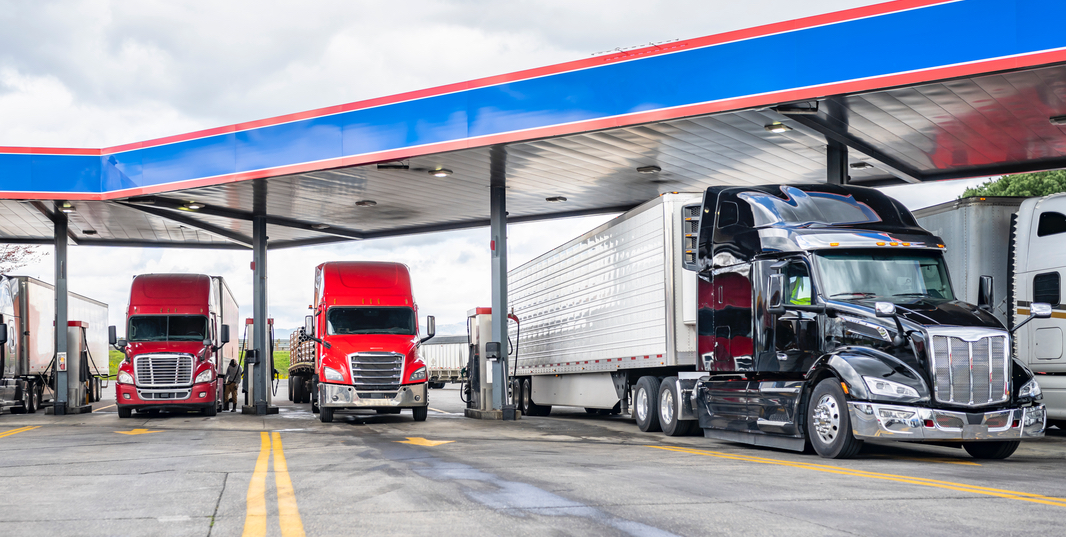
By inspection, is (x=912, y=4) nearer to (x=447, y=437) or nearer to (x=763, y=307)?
(x=763, y=307)

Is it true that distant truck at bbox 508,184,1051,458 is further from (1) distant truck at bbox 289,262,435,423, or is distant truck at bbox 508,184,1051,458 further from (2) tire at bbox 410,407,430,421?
(2) tire at bbox 410,407,430,421

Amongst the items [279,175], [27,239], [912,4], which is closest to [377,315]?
[279,175]

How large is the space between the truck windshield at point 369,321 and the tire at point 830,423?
1057 cm

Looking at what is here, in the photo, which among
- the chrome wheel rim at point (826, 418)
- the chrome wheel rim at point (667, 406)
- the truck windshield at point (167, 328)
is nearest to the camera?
the chrome wheel rim at point (826, 418)

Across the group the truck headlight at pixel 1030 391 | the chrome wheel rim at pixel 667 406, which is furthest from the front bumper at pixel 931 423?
the chrome wheel rim at pixel 667 406

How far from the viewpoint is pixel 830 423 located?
36.7 feet

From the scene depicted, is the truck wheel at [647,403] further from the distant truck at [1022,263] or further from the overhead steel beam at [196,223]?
the overhead steel beam at [196,223]

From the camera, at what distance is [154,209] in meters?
23.6

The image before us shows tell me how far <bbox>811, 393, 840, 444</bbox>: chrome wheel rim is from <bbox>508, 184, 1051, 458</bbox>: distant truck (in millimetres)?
22

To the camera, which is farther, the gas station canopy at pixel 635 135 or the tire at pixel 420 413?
the tire at pixel 420 413

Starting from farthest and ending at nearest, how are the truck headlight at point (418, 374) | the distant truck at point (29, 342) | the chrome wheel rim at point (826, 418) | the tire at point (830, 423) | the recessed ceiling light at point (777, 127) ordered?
1. the distant truck at point (29, 342)
2. the truck headlight at point (418, 374)
3. the recessed ceiling light at point (777, 127)
4. the chrome wheel rim at point (826, 418)
5. the tire at point (830, 423)

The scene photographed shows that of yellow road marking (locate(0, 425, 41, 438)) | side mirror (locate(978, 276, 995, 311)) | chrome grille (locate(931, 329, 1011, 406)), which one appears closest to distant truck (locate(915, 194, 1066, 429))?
side mirror (locate(978, 276, 995, 311))

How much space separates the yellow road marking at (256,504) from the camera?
20.1 ft

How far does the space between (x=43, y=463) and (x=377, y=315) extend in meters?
9.63
